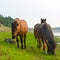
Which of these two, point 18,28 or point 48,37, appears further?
point 18,28

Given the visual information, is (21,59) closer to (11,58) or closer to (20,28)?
(11,58)

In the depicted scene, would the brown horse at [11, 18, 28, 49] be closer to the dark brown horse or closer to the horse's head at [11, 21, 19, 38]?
the horse's head at [11, 21, 19, 38]

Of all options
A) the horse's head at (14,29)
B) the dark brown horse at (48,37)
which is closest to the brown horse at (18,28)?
the horse's head at (14,29)

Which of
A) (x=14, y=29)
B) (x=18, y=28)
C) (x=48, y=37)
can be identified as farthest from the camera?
(x=18, y=28)

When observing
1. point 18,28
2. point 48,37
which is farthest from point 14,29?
point 48,37

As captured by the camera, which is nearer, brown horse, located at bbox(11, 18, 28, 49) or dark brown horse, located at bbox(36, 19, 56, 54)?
dark brown horse, located at bbox(36, 19, 56, 54)

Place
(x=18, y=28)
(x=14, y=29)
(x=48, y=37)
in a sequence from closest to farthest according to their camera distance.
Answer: (x=48, y=37) < (x=14, y=29) < (x=18, y=28)

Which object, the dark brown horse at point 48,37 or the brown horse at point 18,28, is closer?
the dark brown horse at point 48,37

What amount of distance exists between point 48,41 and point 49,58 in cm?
204

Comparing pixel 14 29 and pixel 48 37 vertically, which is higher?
pixel 14 29

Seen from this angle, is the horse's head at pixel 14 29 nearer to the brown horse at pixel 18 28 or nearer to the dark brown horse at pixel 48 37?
the brown horse at pixel 18 28

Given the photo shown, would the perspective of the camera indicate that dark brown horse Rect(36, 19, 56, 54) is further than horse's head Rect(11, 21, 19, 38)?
No

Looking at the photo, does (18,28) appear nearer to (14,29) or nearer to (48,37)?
(14,29)

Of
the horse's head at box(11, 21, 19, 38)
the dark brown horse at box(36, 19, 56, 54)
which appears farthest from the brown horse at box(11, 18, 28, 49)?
the dark brown horse at box(36, 19, 56, 54)
